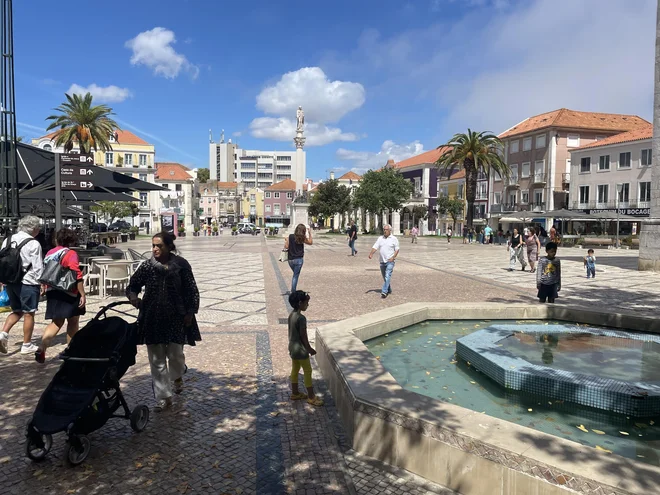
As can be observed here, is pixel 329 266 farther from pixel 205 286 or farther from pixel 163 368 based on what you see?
pixel 163 368

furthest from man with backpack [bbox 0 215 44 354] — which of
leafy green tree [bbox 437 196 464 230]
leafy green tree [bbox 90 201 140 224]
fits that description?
leafy green tree [bbox 437 196 464 230]

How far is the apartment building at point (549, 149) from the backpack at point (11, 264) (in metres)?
48.4

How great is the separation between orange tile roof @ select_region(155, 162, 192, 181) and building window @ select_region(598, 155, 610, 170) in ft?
200

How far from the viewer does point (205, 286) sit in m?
12.2

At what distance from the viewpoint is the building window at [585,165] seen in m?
46.6

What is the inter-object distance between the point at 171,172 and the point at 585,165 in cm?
6263

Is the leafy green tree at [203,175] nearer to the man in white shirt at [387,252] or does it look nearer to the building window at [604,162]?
the building window at [604,162]

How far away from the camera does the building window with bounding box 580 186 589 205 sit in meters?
47.1

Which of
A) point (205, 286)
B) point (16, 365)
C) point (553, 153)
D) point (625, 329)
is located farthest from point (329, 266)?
point (553, 153)

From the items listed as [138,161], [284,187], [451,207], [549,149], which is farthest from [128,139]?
[549,149]

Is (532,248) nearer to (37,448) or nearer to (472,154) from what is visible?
(37,448)

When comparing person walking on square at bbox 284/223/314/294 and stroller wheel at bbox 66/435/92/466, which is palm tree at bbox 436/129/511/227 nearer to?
person walking on square at bbox 284/223/314/294

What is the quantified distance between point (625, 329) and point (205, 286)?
9.17 metres

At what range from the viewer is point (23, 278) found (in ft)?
19.4
